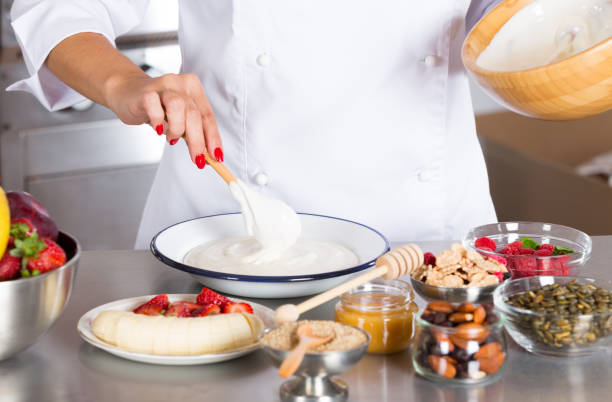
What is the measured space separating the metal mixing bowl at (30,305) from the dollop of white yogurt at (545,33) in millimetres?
677

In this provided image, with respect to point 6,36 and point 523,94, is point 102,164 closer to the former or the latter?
point 6,36

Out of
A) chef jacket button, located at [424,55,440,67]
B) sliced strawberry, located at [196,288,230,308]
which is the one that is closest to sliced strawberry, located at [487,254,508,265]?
sliced strawberry, located at [196,288,230,308]

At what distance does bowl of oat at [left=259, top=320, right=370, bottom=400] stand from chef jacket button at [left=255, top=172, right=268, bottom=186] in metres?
0.56

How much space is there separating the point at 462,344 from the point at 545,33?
61cm

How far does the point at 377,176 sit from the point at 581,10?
1.34ft

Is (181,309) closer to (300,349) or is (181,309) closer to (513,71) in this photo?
(300,349)

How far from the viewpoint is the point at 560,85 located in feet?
3.14

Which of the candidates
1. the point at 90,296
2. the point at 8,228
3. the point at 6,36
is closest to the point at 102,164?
the point at 6,36

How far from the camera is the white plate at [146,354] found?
81cm

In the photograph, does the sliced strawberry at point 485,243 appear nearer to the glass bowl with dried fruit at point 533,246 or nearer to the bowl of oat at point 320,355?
the glass bowl with dried fruit at point 533,246

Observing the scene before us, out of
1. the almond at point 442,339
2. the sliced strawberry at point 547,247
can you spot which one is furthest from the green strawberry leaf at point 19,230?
the sliced strawberry at point 547,247

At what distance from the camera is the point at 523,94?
3.25 feet

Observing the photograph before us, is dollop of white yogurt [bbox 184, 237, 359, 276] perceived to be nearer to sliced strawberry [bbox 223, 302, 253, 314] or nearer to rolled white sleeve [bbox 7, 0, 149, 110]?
sliced strawberry [bbox 223, 302, 253, 314]

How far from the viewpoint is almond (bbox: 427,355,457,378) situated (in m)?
0.78
